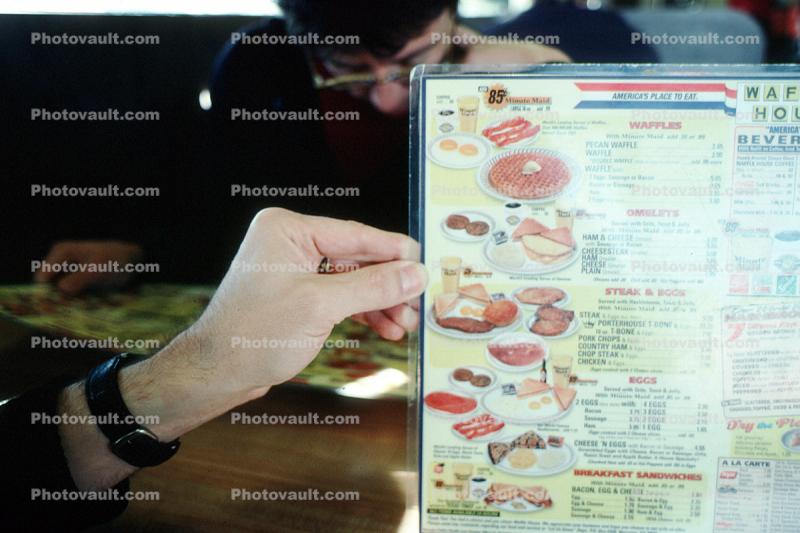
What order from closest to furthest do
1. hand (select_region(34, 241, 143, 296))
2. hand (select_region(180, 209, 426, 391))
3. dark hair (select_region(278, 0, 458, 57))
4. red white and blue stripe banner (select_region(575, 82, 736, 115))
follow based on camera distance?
red white and blue stripe banner (select_region(575, 82, 736, 115)) → hand (select_region(180, 209, 426, 391)) → dark hair (select_region(278, 0, 458, 57)) → hand (select_region(34, 241, 143, 296))

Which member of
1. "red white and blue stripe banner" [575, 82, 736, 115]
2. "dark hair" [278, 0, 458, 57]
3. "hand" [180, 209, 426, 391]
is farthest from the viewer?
"dark hair" [278, 0, 458, 57]

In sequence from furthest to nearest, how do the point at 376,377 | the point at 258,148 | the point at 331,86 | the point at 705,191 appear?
the point at 258,148
the point at 331,86
the point at 376,377
the point at 705,191

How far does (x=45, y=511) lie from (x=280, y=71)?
1358 millimetres

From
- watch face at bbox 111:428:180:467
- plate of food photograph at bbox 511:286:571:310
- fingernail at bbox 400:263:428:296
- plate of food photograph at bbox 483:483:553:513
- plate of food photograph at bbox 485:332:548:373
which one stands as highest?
fingernail at bbox 400:263:428:296

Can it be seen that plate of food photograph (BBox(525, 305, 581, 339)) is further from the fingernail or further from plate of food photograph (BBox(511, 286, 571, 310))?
the fingernail

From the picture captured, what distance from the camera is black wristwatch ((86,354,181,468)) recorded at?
908 mm

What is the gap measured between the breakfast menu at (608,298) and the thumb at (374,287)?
3 cm

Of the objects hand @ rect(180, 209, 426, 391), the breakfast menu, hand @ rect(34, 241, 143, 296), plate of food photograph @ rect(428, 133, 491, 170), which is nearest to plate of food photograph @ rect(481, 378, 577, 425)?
the breakfast menu

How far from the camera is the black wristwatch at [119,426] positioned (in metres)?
0.91

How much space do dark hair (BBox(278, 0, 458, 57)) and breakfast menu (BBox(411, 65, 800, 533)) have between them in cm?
67

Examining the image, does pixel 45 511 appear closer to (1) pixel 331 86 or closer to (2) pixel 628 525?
(2) pixel 628 525

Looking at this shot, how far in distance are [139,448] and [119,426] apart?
0.05 m

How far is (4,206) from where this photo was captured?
1523 millimetres

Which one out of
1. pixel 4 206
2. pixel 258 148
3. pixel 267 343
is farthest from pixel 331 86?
pixel 267 343
